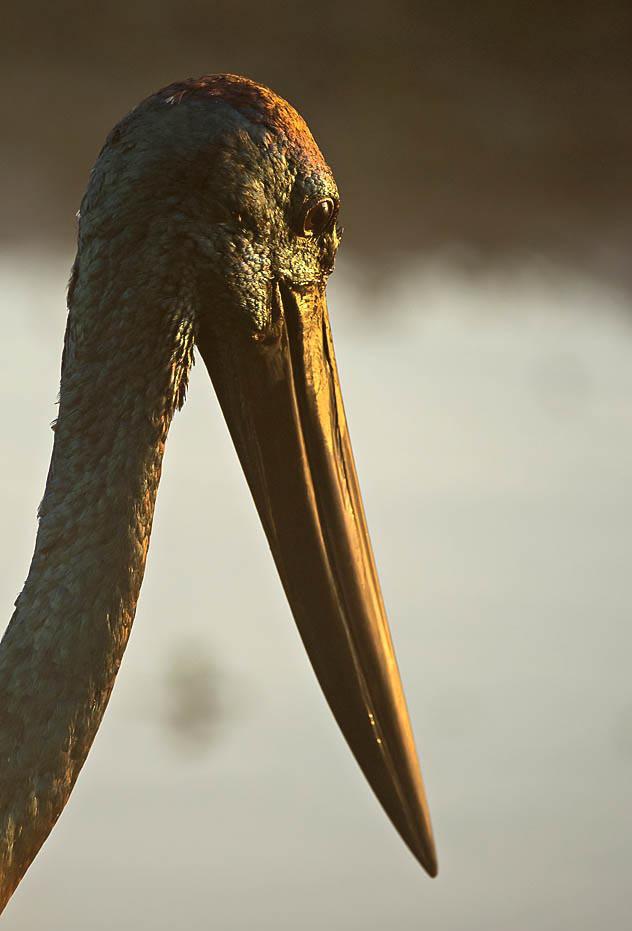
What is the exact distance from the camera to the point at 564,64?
5.94 meters

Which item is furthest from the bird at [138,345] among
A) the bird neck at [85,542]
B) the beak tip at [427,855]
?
the beak tip at [427,855]

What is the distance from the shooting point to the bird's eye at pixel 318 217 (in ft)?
3.26

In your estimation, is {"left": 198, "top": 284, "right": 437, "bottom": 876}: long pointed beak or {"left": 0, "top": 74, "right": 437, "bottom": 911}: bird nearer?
{"left": 0, "top": 74, "right": 437, "bottom": 911}: bird

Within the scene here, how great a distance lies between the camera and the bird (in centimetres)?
92

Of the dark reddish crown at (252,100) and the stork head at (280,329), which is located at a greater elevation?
the dark reddish crown at (252,100)

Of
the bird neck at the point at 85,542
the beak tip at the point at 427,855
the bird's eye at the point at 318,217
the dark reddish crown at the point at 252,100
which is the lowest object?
the beak tip at the point at 427,855

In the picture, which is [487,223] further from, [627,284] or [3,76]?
[3,76]

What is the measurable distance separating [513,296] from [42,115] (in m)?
2.17

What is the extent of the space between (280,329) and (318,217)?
0.28ft

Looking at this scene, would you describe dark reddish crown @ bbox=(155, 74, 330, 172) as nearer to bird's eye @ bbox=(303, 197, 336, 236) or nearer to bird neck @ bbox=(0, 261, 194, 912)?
bird's eye @ bbox=(303, 197, 336, 236)

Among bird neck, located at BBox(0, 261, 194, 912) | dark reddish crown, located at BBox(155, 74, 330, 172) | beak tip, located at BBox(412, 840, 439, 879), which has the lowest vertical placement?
beak tip, located at BBox(412, 840, 439, 879)

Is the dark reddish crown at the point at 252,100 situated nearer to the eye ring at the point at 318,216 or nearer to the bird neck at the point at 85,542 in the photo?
the eye ring at the point at 318,216

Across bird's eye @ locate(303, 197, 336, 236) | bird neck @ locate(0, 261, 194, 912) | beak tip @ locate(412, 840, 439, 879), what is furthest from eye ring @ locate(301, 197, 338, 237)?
beak tip @ locate(412, 840, 439, 879)

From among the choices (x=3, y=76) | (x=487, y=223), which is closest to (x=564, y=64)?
(x=487, y=223)
